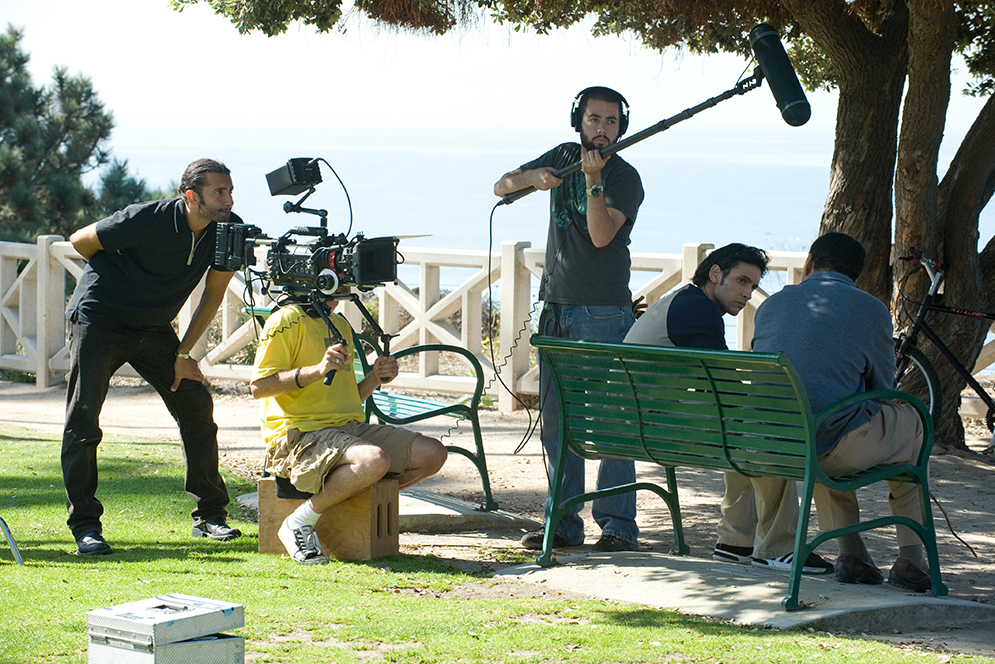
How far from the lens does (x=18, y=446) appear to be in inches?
308

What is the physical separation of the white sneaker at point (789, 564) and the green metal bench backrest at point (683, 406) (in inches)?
21.5

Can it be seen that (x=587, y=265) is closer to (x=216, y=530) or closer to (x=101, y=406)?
(x=216, y=530)

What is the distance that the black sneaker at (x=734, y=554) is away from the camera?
501 centimetres

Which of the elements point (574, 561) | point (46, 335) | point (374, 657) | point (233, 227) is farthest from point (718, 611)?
point (46, 335)

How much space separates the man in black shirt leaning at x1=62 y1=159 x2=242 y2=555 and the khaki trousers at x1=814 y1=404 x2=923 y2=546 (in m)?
2.65

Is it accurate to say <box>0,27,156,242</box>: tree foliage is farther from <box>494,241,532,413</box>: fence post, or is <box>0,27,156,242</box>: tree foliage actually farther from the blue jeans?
the blue jeans

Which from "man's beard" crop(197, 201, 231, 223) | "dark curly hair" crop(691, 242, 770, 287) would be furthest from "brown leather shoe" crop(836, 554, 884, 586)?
"man's beard" crop(197, 201, 231, 223)

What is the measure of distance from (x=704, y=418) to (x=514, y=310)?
5112 millimetres

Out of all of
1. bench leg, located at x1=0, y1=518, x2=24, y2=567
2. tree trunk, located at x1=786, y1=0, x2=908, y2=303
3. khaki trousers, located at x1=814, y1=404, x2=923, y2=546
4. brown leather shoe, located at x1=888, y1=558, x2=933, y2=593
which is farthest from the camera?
tree trunk, located at x1=786, y1=0, x2=908, y2=303

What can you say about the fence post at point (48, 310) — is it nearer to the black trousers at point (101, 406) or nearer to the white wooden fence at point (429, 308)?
the white wooden fence at point (429, 308)

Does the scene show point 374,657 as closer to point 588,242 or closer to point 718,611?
point 718,611

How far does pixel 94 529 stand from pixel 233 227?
56.1 inches

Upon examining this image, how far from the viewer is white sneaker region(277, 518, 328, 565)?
16.0ft

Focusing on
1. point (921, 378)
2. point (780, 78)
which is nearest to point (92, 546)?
point (780, 78)
